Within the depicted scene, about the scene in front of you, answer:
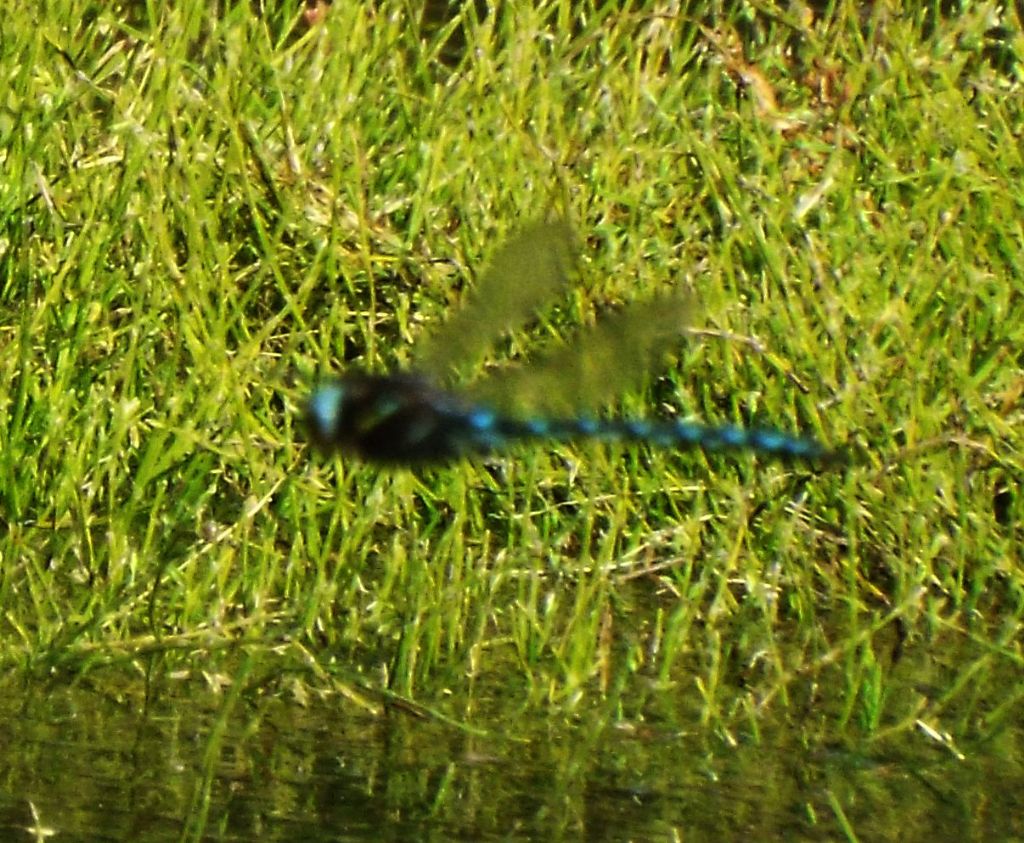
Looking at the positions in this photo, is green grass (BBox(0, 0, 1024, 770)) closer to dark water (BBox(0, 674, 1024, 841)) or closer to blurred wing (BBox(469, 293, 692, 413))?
dark water (BBox(0, 674, 1024, 841))

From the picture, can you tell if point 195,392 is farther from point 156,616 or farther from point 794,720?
point 794,720

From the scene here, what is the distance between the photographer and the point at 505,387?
78.7 inches

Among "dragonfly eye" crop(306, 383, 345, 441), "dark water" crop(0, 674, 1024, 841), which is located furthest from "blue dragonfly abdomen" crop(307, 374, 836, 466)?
"dark water" crop(0, 674, 1024, 841)

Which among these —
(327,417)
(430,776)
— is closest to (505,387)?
(327,417)

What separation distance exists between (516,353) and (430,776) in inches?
36.1

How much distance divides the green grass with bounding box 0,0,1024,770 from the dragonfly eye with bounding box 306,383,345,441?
539mm

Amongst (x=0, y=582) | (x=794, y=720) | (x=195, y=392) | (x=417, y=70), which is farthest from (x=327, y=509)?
(x=417, y=70)

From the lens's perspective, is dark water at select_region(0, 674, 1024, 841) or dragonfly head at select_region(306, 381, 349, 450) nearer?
dragonfly head at select_region(306, 381, 349, 450)

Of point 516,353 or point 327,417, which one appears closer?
point 327,417

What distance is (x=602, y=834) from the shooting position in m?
2.15

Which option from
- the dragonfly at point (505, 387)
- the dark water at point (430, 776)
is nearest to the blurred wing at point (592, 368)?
the dragonfly at point (505, 387)

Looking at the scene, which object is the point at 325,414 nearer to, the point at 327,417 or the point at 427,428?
the point at 327,417

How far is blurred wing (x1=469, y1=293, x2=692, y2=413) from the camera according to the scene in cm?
196

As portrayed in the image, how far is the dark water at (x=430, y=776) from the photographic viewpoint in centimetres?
215
